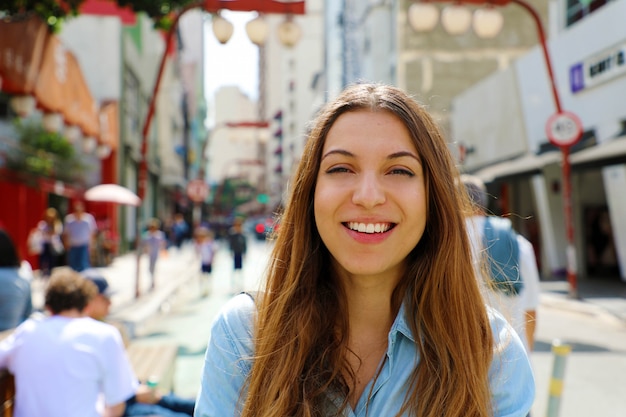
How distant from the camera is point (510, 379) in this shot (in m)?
1.78

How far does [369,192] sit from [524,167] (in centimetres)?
1696

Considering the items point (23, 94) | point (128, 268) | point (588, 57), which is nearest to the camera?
point (23, 94)

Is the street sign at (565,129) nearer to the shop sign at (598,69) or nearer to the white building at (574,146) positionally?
the white building at (574,146)

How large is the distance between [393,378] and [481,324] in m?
0.31

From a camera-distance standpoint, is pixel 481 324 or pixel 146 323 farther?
pixel 146 323

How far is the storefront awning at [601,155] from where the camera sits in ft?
42.2

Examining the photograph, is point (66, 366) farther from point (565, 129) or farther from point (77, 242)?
point (565, 129)

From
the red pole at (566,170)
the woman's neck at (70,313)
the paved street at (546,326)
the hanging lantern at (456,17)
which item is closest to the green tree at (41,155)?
the paved street at (546,326)

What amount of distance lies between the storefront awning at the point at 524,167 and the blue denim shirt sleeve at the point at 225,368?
1432cm

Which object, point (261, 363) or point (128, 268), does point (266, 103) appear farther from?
point (261, 363)

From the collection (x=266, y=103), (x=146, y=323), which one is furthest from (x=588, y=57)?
(x=266, y=103)

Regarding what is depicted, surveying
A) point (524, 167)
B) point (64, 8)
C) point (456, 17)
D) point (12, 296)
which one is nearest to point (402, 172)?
point (12, 296)

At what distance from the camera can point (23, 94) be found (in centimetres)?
959

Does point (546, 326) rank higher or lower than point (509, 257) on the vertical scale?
lower
